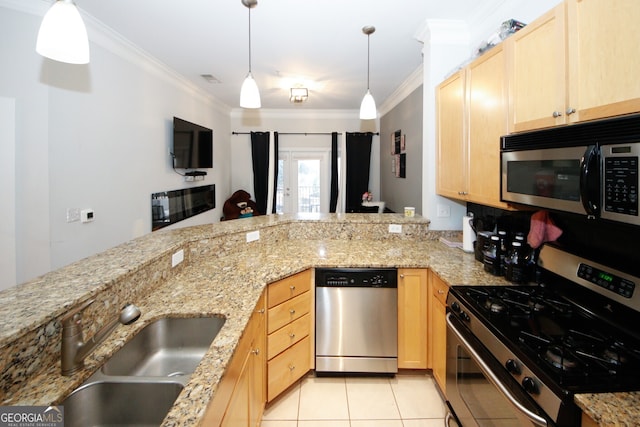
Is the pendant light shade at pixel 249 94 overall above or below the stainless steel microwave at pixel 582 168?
above

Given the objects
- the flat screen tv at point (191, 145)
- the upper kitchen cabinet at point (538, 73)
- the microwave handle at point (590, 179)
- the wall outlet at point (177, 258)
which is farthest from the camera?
Answer: the flat screen tv at point (191, 145)

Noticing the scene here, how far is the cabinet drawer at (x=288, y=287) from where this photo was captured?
1857mm

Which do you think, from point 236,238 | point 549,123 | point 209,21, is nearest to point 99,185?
point 236,238

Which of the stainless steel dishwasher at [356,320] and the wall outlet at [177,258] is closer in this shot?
the wall outlet at [177,258]

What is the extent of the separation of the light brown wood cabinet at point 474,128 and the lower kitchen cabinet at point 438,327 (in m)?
0.59

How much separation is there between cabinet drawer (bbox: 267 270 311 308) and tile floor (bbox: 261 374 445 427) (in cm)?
71

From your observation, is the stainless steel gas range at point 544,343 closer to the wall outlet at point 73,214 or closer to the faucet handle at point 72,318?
Answer: the faucet handle at point 72,318

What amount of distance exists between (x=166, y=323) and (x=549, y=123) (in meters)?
1.90

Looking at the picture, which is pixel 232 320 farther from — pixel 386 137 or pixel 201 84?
pixel 386 137

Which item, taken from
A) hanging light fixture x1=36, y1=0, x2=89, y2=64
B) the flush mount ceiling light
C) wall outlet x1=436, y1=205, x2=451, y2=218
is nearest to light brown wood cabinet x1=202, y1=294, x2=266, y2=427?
hanging light fixture x1=36, y1=0, x2=89, y2=64

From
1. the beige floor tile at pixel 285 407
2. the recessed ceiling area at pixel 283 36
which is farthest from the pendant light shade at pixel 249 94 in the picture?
the beige floor tile at pixel 285 407

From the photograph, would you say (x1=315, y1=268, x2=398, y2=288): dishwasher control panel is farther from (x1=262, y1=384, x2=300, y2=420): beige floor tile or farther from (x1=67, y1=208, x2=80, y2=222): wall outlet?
(x1=67, y1=208, x2=80, y2=222): wall outlet

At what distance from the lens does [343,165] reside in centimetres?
597

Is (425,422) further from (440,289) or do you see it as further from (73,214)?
(73,214)
